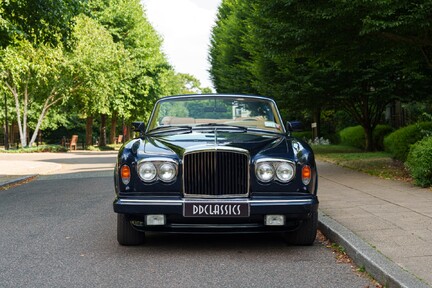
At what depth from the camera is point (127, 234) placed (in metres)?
5.94

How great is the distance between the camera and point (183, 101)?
7.38 m

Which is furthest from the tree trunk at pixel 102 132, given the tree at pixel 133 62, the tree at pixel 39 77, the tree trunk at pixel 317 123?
the tree trunk at pixel 317 123

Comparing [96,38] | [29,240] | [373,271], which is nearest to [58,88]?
[96,38]

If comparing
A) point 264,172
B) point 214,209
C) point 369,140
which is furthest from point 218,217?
point 369,140

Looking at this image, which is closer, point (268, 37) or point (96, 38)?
point (268, 37)

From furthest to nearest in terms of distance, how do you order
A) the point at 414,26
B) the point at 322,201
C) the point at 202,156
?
the point at 414,26
the point at 322,201
the point at 202,156

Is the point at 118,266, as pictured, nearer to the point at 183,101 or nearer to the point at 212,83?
the point at 183,101

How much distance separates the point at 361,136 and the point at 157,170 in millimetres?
22881

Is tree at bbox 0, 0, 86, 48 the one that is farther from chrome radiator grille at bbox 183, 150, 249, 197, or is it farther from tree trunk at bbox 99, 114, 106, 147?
tree trunk at bbox 99, 114, 106, 147

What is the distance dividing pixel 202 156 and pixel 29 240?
2.46m

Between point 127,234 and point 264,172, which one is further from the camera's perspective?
point 127,234

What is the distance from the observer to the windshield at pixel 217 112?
7051 mm

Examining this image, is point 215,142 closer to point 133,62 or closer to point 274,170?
point 274,170

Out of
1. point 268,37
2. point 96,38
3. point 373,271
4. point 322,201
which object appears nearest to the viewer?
point 373,271
